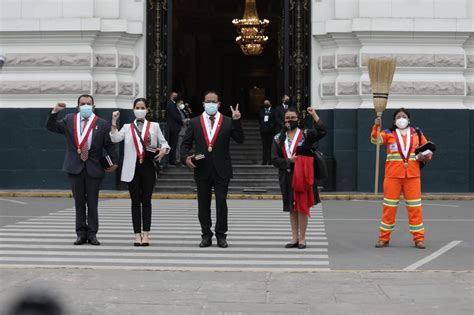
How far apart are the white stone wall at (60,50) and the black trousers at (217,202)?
1095 centimetres

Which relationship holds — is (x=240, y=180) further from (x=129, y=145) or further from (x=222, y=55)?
(x=222, y=55)

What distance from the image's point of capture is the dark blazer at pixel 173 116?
2164 centimetres

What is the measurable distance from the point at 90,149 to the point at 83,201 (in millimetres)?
719

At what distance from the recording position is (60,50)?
2109cm

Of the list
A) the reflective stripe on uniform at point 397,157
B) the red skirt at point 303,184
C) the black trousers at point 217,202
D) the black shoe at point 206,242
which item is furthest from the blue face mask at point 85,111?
the reflective stripe on uniform at point 397,157

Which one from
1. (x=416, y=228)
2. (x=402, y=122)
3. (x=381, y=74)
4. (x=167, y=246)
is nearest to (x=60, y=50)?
(x=381, y=74)

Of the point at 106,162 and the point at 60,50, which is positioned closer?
the point at 106,162

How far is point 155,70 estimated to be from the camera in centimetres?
2208

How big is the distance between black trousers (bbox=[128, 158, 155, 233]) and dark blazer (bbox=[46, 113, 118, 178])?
0.45 metres

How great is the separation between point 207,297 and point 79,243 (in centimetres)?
441

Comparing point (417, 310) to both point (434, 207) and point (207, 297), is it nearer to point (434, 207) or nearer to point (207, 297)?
point (207, 297)

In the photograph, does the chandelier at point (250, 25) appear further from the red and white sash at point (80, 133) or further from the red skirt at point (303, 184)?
the red skirt at point (303, 184)

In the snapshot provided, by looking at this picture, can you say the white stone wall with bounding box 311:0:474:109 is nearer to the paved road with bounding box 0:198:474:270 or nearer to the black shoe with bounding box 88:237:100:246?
the paved road with bounding box 0:198:474:270

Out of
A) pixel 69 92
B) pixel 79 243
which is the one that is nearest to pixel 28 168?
pixel 69 92
